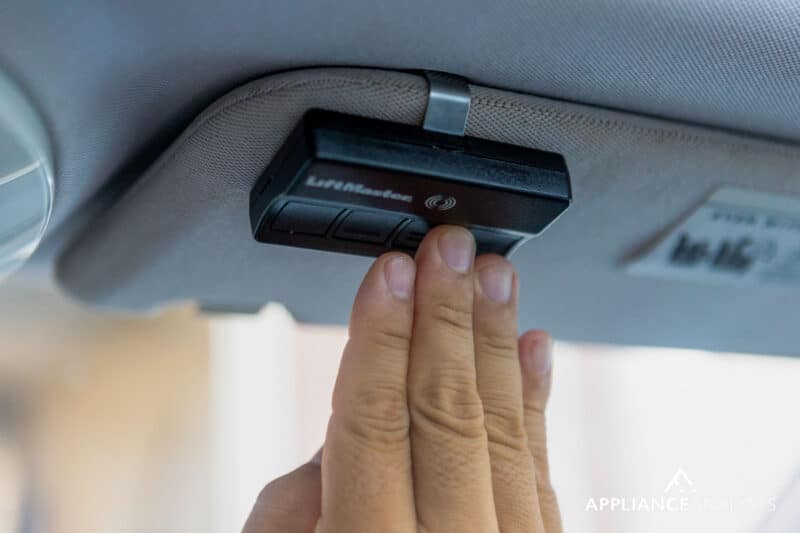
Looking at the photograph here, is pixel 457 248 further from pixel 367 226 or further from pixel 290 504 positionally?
pixel 290 504

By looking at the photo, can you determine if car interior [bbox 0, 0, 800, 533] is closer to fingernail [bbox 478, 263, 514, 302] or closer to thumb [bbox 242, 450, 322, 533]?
fingernail [bbox 478, 263, 514, 302]

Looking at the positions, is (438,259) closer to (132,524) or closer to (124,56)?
(124,56)

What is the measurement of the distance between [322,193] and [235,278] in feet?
0.83

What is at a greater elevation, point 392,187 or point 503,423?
point 392,187

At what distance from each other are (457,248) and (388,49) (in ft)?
0.51

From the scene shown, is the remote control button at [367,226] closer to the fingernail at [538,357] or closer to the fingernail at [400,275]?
the fingernail at [400,275]

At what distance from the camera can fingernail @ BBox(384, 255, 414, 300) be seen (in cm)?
51

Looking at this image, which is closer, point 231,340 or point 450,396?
point 450,396

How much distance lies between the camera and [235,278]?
0.68m

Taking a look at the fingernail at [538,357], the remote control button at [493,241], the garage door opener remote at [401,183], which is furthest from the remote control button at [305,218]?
the fingernail at [538,357]

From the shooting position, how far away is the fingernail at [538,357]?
0.69 meters

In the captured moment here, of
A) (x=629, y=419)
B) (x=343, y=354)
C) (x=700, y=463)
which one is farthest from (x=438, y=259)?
(x=629, y=419)

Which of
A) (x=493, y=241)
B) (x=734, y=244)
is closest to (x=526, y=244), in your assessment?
(x=493, y=241)

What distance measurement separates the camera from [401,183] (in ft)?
1.51
